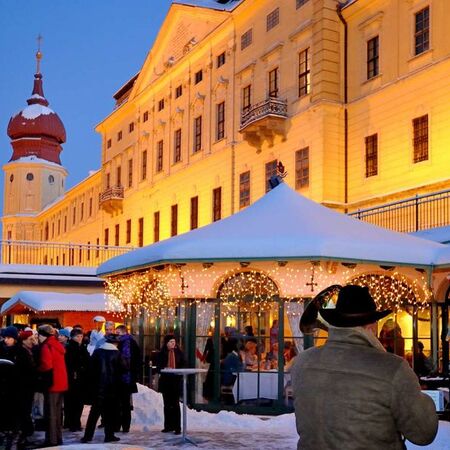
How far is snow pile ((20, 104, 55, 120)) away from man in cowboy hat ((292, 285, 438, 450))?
75.1 metres

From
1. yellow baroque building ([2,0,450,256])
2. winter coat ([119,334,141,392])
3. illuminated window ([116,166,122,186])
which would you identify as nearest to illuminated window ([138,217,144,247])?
yellow baroque building ([2,0,450,256])

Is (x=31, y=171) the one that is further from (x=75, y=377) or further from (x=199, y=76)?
(x=75, y=377)

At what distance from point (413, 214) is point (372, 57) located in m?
6.31

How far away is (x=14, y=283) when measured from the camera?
102ft

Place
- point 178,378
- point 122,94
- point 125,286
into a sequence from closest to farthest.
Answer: point 178,378, point 125,286, point 122,94

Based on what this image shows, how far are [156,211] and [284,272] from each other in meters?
25.3

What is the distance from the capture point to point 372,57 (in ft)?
86.7

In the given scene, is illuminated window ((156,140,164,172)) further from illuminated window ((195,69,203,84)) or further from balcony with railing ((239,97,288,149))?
balcony with railing ((239,97,288,149))

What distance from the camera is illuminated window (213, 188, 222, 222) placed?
33.8 meters

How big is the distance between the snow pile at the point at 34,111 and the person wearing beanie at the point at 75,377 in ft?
216

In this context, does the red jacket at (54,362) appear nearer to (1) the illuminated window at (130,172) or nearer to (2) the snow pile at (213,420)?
(2) the snow pile at (213,420)

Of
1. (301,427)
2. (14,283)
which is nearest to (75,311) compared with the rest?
(14,283)

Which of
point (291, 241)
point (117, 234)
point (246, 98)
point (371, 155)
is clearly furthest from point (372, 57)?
point (117, 234)

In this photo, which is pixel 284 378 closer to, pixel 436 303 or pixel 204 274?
pixel 204 274
